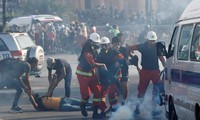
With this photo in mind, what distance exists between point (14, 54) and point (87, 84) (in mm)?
8666

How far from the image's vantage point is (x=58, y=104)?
16.2 meters

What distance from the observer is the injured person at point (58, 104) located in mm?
16141

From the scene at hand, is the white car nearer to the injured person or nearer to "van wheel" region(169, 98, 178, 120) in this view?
the injured person

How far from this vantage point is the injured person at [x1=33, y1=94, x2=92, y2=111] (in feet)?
53.0

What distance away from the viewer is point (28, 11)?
56.1m

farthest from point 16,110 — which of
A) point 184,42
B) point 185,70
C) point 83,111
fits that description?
point 185,70

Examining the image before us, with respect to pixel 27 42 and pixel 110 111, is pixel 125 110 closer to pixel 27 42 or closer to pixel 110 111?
pixel 110 111

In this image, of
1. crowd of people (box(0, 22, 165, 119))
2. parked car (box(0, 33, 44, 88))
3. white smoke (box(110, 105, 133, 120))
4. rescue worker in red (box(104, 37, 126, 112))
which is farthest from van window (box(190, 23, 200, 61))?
parked car (box(0, 33, 44, 88))

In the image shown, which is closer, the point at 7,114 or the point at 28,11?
the point at 7,114

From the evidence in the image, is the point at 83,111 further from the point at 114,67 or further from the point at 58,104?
the point at 58,104

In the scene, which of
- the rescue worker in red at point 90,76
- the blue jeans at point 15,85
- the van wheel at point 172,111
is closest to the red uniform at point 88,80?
the rescue worker in red at point 90,76

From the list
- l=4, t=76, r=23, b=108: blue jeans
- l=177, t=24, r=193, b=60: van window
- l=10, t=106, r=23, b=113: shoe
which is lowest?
l=10, t=106, r=23, b=113: shoe

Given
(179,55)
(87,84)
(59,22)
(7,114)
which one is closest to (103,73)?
(87,84)

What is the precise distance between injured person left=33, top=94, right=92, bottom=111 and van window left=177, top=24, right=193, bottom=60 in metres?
4.97
